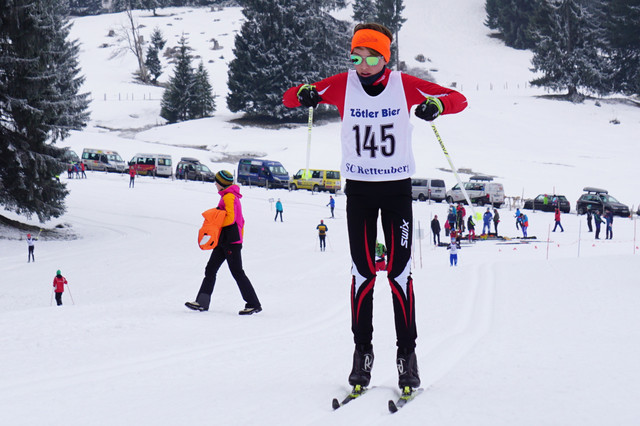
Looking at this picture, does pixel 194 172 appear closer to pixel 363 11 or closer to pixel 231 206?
pixel 231 206

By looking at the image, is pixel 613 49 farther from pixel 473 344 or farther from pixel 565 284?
pixel 473 344

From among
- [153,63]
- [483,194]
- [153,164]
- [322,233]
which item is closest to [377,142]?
[322,233]

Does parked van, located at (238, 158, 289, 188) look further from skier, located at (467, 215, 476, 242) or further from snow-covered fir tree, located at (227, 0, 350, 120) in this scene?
snow-covered fir tree, located at (227, 0, 350, 120)

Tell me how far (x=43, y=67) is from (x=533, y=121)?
56.8 meters

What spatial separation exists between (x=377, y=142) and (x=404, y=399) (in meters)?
1.69

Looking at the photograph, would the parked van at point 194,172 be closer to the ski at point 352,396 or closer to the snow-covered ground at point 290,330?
the snow-covered ground at point 290,330

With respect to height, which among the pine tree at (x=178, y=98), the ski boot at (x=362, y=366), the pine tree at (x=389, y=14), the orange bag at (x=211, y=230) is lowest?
the ski boot at (x=362, y=366)

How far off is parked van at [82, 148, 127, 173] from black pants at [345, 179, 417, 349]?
53979 millimetres

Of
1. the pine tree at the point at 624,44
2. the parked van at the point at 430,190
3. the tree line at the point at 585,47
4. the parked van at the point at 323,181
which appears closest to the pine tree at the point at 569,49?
the tree line at the point at 585,47

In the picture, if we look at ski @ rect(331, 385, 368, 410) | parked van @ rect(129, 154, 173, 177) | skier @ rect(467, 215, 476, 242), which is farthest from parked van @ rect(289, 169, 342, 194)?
ski @ rect(331, 385, 368, 410)

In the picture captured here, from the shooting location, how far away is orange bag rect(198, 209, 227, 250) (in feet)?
28.1

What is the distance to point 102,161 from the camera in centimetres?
5628

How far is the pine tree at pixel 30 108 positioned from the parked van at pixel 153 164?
1068 inches

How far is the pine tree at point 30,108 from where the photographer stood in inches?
1027
